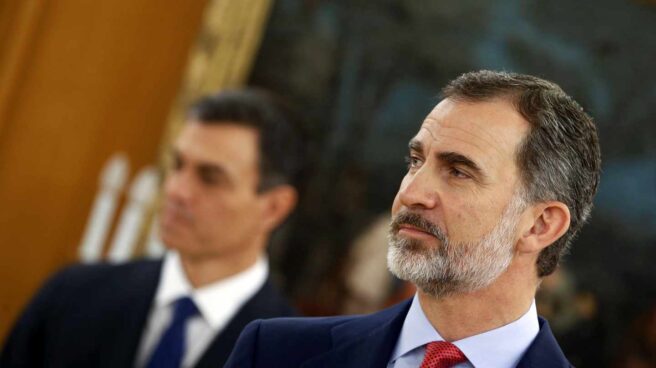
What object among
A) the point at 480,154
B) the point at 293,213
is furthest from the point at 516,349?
the point at 293,213

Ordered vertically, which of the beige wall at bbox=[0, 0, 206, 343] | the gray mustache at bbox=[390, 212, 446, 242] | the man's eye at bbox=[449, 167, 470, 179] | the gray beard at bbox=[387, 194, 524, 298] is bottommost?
the beige wall at bbox=[0, 0, 206, 343]

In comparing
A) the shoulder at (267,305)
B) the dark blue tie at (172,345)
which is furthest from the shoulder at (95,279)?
the shoulder at (267,305)

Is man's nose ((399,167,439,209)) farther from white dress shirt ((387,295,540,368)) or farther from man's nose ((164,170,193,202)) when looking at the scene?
man's nose ((164,170,193,202))

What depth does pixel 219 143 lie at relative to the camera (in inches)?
188

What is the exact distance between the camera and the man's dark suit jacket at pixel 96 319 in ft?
13.2

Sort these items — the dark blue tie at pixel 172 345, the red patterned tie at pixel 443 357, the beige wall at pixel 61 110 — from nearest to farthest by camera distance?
the red patterned tie at pixel 443 357 → the dark blue tie at pixel 172 345 → the beige wall at pixel 61 110

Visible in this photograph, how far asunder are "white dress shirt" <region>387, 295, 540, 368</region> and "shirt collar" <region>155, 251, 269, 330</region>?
1737 millimetres

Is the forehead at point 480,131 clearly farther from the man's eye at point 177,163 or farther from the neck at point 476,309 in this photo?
the man's eye at point 177,163

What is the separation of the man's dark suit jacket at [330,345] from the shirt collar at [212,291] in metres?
1.64

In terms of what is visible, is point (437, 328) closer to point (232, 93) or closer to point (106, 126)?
point (232, 93)

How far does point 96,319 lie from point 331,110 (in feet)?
13.9

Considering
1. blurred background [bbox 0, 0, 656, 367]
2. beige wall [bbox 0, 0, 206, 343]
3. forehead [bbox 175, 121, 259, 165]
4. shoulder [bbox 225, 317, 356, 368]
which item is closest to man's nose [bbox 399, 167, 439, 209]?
shoulder [bbox 225, 317, 356, 368]

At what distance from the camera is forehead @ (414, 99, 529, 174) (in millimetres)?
Result: 2465

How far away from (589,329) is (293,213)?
2.14 meters
